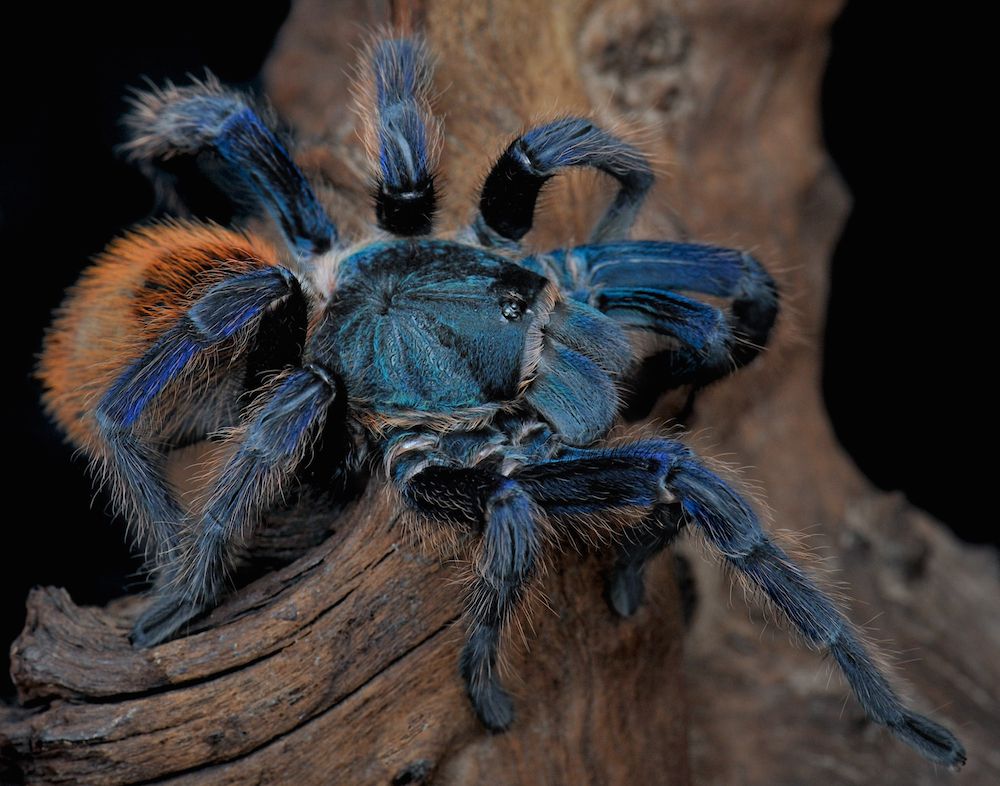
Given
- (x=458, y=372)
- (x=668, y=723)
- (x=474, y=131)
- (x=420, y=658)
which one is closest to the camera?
(x=420, y=658)

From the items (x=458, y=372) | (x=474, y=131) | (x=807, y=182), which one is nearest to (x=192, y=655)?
(x=458, y=372)

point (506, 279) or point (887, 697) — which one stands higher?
point (506, 279)

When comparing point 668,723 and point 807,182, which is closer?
point 668,723

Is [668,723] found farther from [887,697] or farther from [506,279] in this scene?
[506,279]

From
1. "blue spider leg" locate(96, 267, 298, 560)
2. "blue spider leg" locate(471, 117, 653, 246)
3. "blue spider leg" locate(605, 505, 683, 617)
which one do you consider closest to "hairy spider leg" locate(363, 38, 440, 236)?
"blue spider leg" locate(471, 117, 653, 246)

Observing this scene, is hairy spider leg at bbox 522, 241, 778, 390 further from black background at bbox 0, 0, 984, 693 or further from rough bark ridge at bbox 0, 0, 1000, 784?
black background at bbox 0, 0, 984, 693

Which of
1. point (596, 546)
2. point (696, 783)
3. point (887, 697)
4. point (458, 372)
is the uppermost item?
point (458, 372)

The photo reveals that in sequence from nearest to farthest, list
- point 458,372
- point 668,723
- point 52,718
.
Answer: point 52,718, point 458,372, point 668,723

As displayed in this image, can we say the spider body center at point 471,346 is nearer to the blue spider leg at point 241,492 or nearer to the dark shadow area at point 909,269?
the blue spider leg at point 241,492
